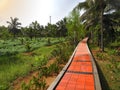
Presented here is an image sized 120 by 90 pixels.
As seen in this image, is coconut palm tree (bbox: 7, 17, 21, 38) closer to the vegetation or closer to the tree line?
the tree line

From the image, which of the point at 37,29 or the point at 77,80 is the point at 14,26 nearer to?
the point at 37,29

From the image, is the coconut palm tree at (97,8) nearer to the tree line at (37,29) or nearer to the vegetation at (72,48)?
the vegetation at (72,48)

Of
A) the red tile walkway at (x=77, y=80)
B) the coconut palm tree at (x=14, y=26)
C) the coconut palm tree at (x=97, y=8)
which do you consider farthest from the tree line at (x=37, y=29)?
the red tile walkway at (x=77, y=80)

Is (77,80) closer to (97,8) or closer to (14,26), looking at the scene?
(97,8)

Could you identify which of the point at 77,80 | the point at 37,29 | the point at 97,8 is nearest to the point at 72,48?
the point at 97,8

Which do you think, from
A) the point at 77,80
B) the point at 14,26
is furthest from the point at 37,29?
the point at 77,80

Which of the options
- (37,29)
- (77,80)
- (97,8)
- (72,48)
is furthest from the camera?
(37,29)

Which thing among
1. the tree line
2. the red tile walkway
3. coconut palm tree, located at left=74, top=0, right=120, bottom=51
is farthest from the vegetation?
the tree line

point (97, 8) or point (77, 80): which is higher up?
point (97, 8)

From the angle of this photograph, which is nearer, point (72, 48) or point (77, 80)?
point (77, 80)

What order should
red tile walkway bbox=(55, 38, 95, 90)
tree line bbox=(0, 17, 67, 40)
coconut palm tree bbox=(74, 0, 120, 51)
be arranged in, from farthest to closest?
tree line bbox=(0, 17, 67, 40) < coconut palm tree bbox=(74, 0, 120, 51) < red tile walkway bbox=(55, 38, 95, 90)

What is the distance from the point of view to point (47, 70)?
26.9 feet

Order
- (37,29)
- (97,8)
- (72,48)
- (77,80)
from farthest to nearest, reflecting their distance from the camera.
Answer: (37,29) → (72,48) → (97,8) → (77,80)

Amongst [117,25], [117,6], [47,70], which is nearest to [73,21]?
[117,25]
